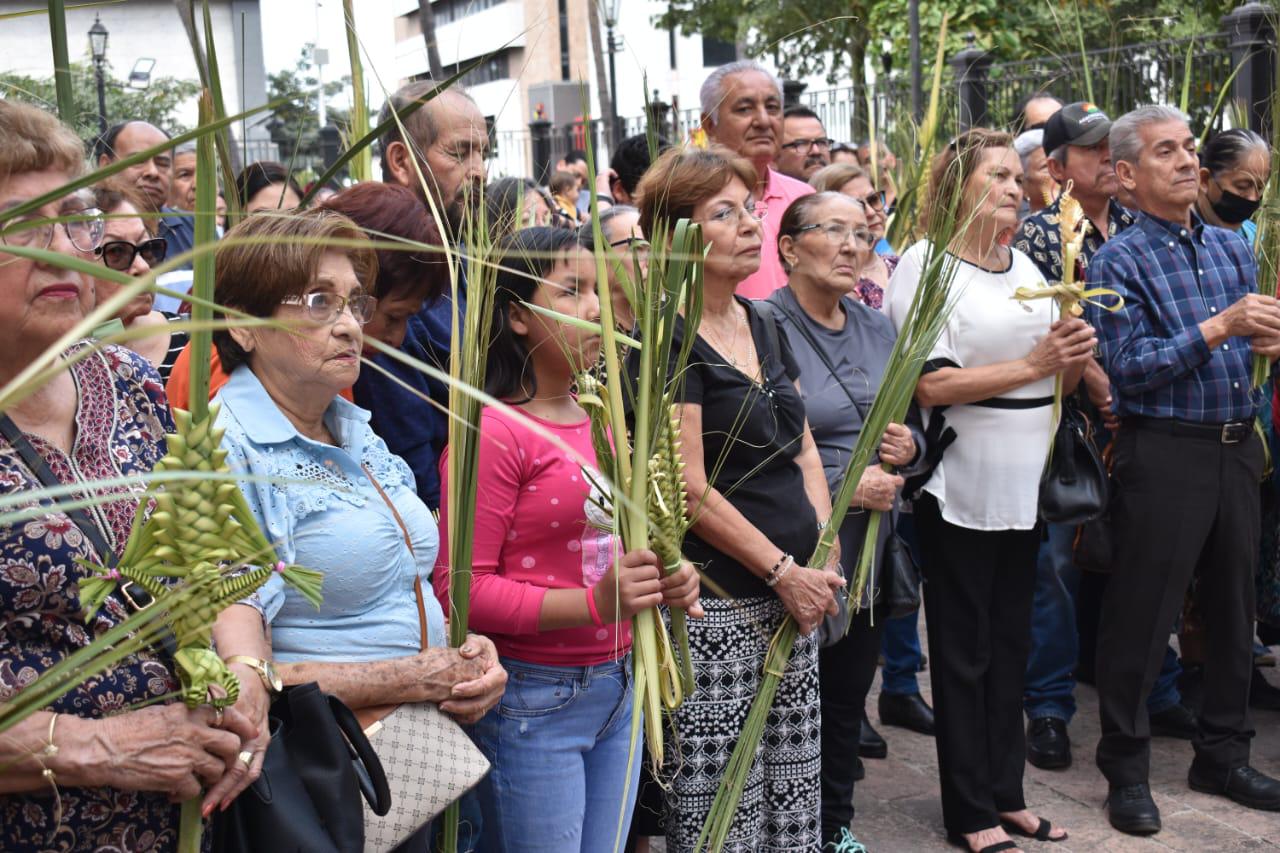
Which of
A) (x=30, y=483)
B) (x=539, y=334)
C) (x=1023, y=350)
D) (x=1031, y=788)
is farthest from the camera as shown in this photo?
(x=1031, y=788)

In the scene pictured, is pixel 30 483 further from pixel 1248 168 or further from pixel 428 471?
pixel 1248 168

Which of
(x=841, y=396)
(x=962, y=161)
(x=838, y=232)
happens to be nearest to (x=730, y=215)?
(x=838, y=232)

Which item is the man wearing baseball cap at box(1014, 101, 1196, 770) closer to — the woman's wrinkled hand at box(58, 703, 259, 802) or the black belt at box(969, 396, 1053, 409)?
the black belt at box(969, 396, 1053, 409)

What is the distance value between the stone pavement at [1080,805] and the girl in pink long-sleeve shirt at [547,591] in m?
1.79

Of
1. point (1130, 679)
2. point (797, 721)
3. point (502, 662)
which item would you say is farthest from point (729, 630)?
point (1130, 679)

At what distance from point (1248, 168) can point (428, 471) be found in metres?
3.91

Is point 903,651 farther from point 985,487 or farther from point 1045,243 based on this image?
point 1045,243

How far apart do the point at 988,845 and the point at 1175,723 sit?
59.2 inches

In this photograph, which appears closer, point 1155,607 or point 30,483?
point 30,483

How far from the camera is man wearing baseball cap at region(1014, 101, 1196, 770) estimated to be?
4.93 meters

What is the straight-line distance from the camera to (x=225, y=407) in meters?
2.41

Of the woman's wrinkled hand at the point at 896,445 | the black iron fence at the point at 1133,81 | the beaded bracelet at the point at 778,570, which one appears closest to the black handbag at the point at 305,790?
the beaded bracelet at the point at 778,570

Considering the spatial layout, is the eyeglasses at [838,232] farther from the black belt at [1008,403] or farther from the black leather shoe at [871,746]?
the black leather shoe at [871,746]

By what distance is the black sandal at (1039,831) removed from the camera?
4.35 m
